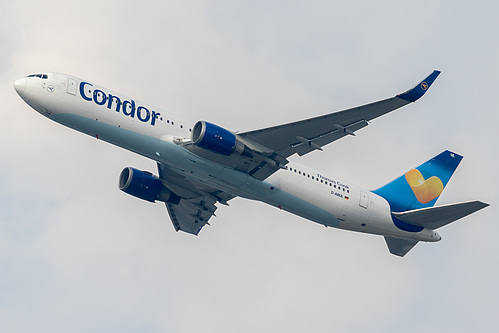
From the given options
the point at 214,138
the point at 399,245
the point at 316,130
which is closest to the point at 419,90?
the point at 316,130

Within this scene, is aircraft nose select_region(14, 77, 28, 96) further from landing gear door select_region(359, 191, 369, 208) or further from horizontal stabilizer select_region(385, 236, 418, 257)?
horizontal stabilizer select_region(385, 236, 418, 257)

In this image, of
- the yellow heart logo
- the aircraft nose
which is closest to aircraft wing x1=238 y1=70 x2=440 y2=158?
the yellow heart logo

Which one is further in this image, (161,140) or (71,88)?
(161,140)

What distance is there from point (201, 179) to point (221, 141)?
4260mm

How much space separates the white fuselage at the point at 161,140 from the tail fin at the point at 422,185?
440 cm

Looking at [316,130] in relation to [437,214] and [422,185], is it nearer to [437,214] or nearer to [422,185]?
[437,214]

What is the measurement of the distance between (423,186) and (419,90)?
16.2 meters

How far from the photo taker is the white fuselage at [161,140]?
147 feet

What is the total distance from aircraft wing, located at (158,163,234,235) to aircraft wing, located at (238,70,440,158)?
921 cm

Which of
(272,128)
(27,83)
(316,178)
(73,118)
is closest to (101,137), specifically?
→ (73,118)

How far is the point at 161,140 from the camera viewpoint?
4556cm

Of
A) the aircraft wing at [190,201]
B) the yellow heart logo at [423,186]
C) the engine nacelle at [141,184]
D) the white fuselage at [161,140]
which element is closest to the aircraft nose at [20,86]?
the white fuselage at [161,140]

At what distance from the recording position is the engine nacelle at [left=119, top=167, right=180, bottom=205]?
174 feet

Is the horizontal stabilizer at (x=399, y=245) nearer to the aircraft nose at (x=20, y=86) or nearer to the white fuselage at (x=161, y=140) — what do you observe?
the white fuselage at (x=161, y=140)
